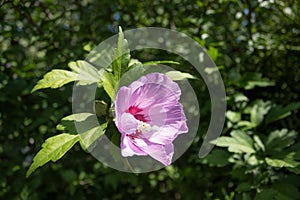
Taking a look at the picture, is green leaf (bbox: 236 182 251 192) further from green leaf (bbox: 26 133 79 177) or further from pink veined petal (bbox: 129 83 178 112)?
green leaf (bbox: 26 133 79 177)

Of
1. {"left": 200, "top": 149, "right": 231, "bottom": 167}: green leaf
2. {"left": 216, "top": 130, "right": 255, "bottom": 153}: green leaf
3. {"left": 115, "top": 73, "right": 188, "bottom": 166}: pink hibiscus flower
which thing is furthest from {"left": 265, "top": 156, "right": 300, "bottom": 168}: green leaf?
{"left": 115, "top": 73, "right": 188, "bottom": 166}: pink hibiscus flower

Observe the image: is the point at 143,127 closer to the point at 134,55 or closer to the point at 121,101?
the point at 121,101

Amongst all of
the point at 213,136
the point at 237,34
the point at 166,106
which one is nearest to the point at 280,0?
the point at 237,34

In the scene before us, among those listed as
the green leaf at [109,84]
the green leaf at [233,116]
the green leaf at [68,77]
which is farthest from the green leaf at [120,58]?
the green leaf at [233,116]

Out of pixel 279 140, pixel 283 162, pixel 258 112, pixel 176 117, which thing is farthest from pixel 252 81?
pixel 176 117

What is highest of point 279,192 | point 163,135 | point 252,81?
point 163,135

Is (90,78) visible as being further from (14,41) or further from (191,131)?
(14,41)
